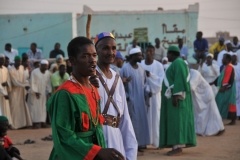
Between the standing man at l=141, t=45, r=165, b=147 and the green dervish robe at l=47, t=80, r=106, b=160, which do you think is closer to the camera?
the green dervish robe at l=47, t=80, r=106, b=160

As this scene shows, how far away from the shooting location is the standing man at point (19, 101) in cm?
1706

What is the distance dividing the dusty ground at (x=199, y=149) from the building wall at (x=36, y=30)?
21581mm

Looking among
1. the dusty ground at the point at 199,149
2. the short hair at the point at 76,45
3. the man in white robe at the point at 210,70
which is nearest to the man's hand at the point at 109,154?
the short hair at the point at 76,45

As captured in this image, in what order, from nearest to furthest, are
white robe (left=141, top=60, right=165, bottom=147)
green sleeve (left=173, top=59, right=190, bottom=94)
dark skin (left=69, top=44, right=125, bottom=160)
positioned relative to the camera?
dark skin (left=69, top=44, right=125, bottom=160) → green sleeve (left=173, top=59, right=190, bottom=94) → white robe (left=141, top=60, right=165, bottom=147)

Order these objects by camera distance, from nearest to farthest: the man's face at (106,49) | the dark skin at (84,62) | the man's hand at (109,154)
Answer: the man's hand at (109,154) → the dark skin at (84,62) → the man's face at (106,49)

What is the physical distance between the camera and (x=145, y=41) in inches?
1384

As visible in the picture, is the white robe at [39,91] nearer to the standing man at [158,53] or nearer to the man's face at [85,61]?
the standing man at [158,53]

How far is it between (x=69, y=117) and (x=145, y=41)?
101 ft

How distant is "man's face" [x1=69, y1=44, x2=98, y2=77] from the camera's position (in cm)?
459

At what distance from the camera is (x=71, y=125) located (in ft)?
14.5

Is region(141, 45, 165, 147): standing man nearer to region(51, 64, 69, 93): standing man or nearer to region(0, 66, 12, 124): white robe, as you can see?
region(51, 64, 69, 93): standing man

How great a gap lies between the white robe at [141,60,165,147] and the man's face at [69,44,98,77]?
291 inches

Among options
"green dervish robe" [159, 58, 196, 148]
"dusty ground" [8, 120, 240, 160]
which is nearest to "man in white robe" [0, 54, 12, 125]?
"dusty ground" [8, 120, 240, 160]

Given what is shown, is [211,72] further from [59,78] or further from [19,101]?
[19,101]
